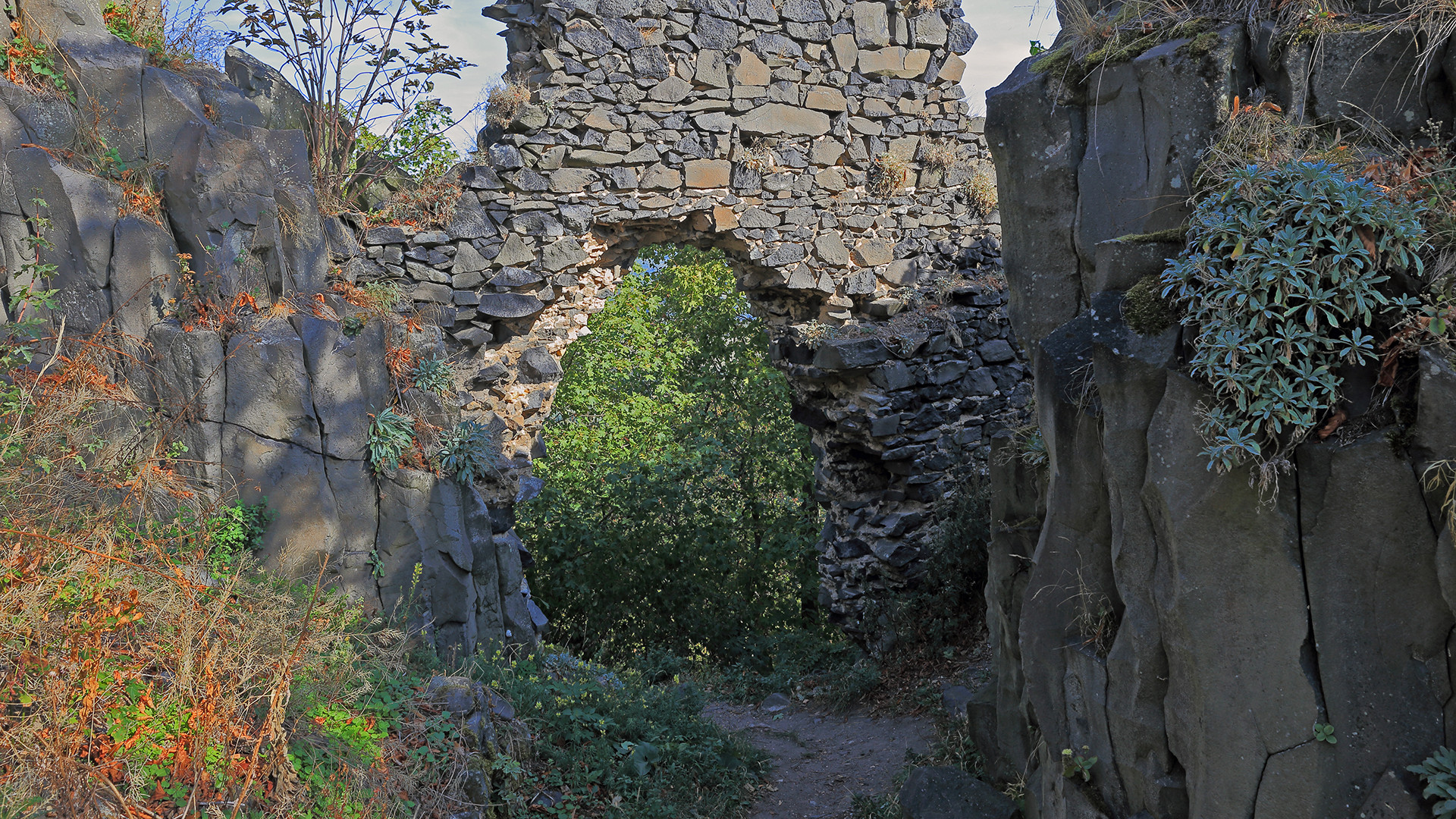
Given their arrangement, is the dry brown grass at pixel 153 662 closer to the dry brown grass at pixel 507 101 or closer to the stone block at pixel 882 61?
the dry brown grass at pixel 507 101

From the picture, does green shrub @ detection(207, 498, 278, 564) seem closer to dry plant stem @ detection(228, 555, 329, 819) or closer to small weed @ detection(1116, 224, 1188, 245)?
dry plant stem @ detection(228, 555, 329, 819)

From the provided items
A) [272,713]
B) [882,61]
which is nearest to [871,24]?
[882,61]

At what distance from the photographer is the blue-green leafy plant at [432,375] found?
6.27 m

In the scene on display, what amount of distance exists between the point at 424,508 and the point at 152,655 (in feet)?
7.73

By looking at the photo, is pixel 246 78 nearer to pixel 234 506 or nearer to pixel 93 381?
pixel 93 381

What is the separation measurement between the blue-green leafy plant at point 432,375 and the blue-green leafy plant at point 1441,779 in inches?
226

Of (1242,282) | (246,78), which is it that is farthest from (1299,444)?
(246,78)

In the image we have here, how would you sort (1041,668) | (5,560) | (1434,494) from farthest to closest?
(1041,668)
(5,560)
(1434,494)

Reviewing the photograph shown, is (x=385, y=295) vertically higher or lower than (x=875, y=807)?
higher

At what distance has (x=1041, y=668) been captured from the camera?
4.09 metres

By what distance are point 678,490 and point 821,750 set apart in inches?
139

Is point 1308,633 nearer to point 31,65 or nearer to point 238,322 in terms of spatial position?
point 238,322

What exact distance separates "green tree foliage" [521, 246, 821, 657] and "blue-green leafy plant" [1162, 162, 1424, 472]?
6555 mm

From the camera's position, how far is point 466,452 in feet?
20.1
